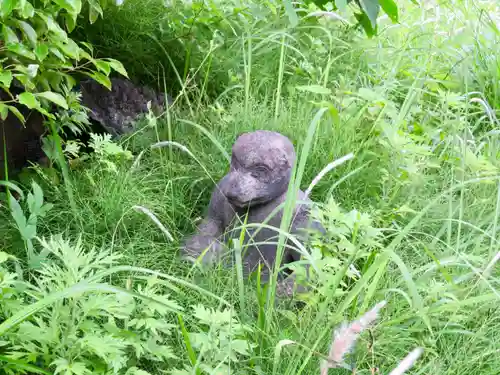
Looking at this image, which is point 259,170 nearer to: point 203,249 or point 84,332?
point 203,249

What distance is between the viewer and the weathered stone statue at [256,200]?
6.74 ft

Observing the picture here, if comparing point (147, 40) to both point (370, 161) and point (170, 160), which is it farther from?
point (370, 161)

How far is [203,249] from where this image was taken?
2.13m

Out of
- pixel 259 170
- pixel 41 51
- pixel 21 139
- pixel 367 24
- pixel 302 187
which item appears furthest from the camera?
pixel 21 139

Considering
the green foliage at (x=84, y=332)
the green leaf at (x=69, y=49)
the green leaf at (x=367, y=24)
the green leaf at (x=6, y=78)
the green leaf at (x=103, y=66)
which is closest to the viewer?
the green foliage at (x=84, y=332)

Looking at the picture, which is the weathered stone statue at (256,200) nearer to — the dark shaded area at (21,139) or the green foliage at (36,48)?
the green foliage at (36,48)

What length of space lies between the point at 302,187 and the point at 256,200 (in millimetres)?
414

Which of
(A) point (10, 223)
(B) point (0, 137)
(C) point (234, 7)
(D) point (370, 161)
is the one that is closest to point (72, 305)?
(A) point (10, 223)

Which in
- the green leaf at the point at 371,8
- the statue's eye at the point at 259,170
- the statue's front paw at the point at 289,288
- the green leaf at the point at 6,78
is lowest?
the statue's front paw at the point at 289,288

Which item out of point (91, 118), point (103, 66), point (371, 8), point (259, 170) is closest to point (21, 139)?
point (91, 118)

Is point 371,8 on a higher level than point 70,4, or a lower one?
lower

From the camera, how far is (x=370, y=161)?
2.54 metres

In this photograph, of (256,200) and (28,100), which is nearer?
(28,100)

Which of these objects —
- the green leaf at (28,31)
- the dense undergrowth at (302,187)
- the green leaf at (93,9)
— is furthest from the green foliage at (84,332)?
the green leaf at (93,9)
